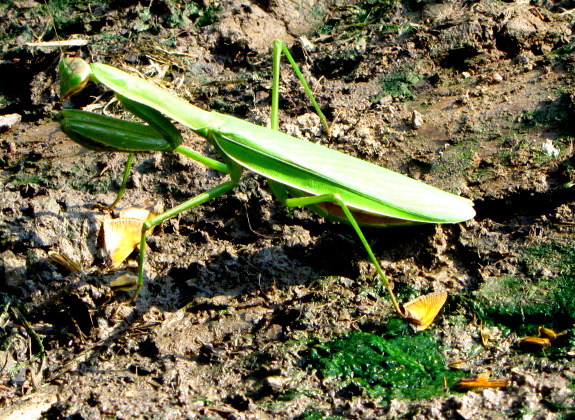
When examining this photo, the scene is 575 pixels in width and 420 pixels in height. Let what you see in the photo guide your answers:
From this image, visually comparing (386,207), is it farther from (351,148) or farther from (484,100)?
(484,100)

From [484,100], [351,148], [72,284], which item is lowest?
[72,284]

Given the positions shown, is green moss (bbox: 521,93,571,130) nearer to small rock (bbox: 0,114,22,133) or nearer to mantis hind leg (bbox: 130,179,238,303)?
mantis hind leg (bbox: 130,179,238,303)

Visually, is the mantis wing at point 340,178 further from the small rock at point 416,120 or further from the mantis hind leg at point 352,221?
the small rock at point 416,120

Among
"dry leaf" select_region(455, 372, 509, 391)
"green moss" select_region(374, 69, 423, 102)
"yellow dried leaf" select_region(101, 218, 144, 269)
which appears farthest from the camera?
"green moss" select_region(374, 69, 423, 102)

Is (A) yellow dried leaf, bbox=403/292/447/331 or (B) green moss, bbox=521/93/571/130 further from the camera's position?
(B) green moss, bbox=521/93/571/130

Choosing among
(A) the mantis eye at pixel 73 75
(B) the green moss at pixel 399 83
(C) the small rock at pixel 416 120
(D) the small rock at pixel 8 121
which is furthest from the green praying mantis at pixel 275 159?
(D) the small rock at pixel 8 121

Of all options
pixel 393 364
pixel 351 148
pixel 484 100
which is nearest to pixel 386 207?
pixel 393 364

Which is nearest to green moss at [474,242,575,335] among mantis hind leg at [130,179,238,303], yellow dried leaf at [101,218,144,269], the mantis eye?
mantis hind leg at [130,179,238,303]
